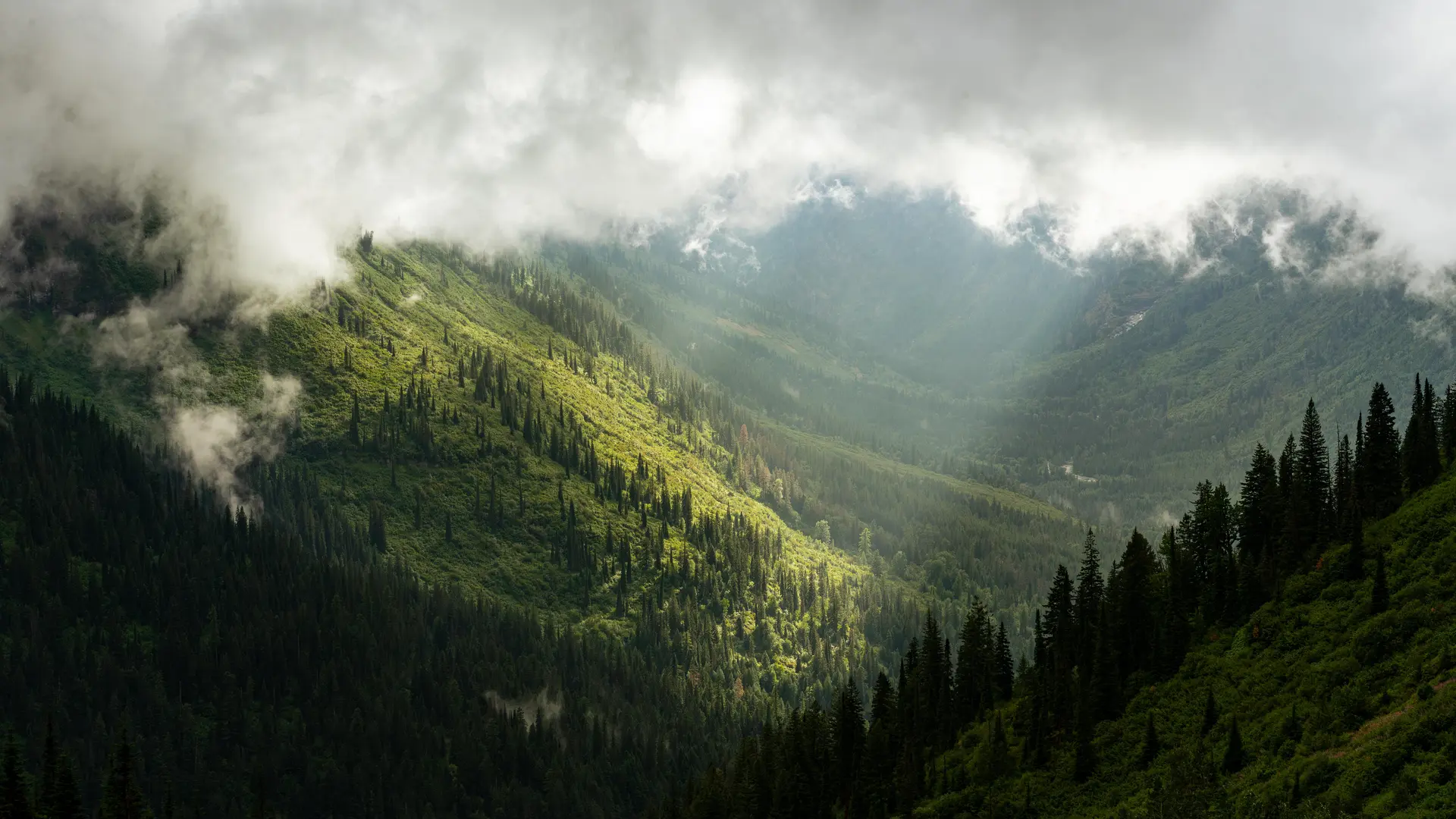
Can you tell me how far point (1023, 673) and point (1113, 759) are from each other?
3992 cm

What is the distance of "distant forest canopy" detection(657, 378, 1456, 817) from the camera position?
123 m

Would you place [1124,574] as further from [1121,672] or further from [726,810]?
[726,810]

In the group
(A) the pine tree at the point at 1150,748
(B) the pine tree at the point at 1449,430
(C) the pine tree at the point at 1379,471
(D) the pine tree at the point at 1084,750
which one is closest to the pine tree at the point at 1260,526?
(C) the pine tree at the point at 1379,471

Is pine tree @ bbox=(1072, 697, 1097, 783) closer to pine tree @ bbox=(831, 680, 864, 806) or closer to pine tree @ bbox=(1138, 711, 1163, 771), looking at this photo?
pine tree @ bbox=(1138, 711, 1163, 771)

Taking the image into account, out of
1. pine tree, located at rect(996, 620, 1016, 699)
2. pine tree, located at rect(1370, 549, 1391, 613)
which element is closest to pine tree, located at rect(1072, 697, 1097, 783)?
pine tree, located at rect(996, 620, 1016, 699)

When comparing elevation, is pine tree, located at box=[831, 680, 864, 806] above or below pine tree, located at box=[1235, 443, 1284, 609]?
below

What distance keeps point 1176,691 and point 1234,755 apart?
2405 centimetres

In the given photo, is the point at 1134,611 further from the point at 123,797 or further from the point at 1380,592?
the point at 123,797

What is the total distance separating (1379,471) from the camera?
159500 mm

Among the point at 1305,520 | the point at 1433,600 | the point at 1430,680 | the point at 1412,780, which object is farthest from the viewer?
the point at 1305,520

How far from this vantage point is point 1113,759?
14688cm

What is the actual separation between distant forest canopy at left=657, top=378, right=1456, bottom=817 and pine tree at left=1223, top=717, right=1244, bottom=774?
8.3 inches

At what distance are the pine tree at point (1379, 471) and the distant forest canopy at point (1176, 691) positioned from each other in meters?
0.25

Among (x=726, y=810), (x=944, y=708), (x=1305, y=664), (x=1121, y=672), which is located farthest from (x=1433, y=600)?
(x=726, y=810)
